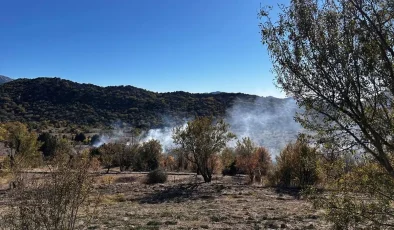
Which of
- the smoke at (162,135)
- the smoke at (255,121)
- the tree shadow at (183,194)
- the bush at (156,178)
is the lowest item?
the tree shadow at (183,194)

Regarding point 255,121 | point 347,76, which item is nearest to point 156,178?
point 347,76

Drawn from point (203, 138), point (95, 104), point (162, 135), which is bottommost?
point (203, 138)

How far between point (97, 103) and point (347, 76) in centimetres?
15215

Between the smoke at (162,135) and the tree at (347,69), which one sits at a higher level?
the smoke at (162,135)

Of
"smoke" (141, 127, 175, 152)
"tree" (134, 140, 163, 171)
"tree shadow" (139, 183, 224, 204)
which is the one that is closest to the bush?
"tree shadow" (139, 183, 224, 204)

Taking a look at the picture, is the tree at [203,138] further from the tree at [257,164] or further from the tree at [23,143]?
the tree at [23,143]

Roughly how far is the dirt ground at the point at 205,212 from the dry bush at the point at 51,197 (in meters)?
1.01

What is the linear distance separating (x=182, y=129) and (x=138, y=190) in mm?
8936

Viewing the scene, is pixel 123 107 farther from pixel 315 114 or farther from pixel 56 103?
pixel 315 114

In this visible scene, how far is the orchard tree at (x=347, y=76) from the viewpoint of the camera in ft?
21.5

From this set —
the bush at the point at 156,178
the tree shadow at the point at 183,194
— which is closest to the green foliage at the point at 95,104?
the bush at the point at 156,178

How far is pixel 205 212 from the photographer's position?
1781cm

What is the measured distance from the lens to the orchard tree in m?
6.55

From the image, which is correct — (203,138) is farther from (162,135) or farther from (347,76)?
(162,135)
